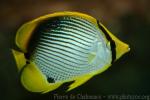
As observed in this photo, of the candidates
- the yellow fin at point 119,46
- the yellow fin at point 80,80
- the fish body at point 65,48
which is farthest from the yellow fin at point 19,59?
the yellow fin at point 119,46

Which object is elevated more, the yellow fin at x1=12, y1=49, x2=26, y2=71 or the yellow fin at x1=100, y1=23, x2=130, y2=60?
the yellow fin at x1=100, y1=23, x2=130, y2=60

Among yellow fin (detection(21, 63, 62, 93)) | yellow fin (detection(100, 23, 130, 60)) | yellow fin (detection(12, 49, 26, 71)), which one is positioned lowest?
yellow fin (detection(21, 63, 62, 93))

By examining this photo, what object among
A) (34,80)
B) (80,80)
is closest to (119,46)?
(80,80)

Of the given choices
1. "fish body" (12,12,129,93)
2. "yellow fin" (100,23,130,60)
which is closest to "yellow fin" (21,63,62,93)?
"fish body" (12,12,129,93)

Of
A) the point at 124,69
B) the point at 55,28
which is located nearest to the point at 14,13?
the point at 55,28

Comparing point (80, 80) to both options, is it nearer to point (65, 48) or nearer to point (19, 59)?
point (65, 48)

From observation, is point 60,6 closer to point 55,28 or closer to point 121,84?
point 55,28

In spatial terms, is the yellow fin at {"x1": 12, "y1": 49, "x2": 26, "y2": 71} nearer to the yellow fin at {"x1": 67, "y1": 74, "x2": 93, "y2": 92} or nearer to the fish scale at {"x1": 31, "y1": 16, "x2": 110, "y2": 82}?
the fish scale at {"x1": 31, "y1": 16, "x2": 110, "y2": 82}
